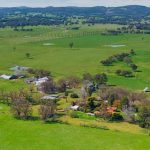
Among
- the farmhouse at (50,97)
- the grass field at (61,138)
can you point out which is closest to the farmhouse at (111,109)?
the grass field at (61,138)

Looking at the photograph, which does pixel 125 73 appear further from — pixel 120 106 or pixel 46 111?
pixel 46 111

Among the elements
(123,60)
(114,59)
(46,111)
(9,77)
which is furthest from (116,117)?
(114,59)

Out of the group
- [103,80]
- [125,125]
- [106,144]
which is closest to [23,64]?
[103,80]

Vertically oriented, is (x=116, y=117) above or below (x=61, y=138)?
below

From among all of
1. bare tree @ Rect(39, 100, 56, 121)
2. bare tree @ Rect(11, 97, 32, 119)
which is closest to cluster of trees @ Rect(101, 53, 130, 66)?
bare tree @ Rect(39, 100, 56, 121)

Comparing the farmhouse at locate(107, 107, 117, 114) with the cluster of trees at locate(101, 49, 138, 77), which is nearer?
the farmhouse at locate(107, 107, 117, 114)

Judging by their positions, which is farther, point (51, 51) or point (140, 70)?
point (51, 51)

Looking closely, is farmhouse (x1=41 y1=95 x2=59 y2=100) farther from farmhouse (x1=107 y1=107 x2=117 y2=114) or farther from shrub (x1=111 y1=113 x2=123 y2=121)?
shrub (x1=111 y1=113 x2=123 y2=121)

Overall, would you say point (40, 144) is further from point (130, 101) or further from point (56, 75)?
point (56, 75)
